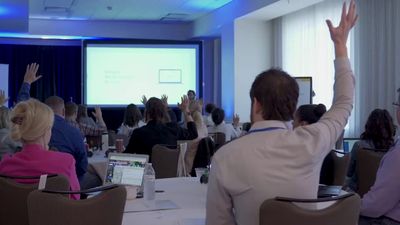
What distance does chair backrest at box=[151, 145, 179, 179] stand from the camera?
4.84m

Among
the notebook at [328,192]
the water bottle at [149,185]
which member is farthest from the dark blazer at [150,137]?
the notebook at [328,192]

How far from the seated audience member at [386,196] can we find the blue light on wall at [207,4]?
29.4 ft

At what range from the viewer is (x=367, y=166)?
4.15m

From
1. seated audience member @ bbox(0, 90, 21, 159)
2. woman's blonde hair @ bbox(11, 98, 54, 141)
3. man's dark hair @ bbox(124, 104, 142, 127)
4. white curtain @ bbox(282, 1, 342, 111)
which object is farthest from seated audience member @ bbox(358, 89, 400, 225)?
white curtain @ bbox(282, 1, 342, 111)

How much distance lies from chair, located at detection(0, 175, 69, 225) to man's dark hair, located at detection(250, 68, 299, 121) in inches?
53.1

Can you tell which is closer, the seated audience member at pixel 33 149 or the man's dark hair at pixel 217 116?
the seated audience member at pixel 33 149

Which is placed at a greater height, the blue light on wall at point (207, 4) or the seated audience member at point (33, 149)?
the blue light on wall at point (207, 4)

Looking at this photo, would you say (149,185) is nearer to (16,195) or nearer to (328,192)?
(16,195)

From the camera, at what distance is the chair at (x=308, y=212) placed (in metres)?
1.80

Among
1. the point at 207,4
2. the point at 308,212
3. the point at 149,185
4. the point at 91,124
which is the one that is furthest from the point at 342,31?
the point at 207,4

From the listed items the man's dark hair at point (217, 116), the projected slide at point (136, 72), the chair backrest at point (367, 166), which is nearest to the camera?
the chair backrest at point (367, 166)

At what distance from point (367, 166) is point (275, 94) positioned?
2628mm

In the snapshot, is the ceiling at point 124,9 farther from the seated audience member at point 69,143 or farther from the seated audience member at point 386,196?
the seated audience member at point 386,196

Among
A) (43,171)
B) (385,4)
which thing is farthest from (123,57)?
(43,171)
